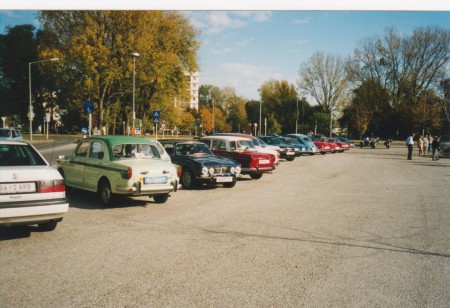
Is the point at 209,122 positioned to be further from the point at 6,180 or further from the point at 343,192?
the point at 6,180

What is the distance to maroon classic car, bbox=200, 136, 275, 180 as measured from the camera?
51.7ft

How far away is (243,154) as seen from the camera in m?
15.8

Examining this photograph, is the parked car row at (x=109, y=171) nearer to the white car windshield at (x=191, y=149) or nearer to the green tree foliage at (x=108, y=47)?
the white car windshield at (x=191, y=149)

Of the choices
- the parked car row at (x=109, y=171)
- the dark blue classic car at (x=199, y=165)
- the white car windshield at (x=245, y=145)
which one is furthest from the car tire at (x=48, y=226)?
the white car windshield at (x=245, y=145)

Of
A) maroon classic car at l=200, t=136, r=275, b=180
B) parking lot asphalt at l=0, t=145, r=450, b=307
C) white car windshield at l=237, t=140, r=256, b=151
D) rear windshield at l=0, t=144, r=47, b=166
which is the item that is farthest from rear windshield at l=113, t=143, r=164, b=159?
white car windshield at l=237, t=140, r=256, b=151

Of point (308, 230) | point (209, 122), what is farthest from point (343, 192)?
point (209, 122)

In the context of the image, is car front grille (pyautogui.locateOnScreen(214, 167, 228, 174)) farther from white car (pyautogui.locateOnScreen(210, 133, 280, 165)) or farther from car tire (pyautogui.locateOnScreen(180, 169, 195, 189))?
white car (pyautogui.locateOnScreen(210, 133, 280, 165))

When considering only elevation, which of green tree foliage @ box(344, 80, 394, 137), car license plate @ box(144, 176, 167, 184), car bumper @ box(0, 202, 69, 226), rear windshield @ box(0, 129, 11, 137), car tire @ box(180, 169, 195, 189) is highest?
green tree foliage @ box(344, 80, 394, 137)

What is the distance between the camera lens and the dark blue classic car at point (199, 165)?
1300cm

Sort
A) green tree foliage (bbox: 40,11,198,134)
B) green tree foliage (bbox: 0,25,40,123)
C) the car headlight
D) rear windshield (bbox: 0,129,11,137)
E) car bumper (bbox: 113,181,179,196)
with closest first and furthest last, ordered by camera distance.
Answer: car bumper (bbox: 113,181,179,196) < the car headlight < rear windshield (bbox: 0,129,11,137) < green tree foliage (bbox: 40,11,198,134) < green tree foliage (bbox: 0,25,40,123)

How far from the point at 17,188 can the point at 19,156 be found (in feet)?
2.99

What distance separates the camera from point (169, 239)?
22.3 ft

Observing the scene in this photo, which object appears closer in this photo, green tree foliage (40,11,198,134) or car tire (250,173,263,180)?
car tire (250,173,263,180)

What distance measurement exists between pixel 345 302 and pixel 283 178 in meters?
12.9
